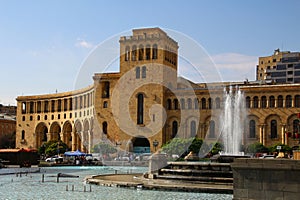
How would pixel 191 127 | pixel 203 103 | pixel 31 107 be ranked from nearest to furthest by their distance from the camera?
pixel 203 103 → pixel 191 127 → pixel 31 107

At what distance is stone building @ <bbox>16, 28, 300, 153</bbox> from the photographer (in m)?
63.3

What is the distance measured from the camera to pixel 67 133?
85812 millimetres

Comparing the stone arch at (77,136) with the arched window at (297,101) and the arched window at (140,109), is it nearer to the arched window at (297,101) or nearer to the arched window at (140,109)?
the arched window at (140,109)

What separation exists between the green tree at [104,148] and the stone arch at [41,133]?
82.4ft

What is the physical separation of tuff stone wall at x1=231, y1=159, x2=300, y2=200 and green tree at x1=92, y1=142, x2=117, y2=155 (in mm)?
48714

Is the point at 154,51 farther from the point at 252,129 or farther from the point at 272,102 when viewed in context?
the point at 272,102

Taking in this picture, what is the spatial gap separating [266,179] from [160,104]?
5325 centimetres

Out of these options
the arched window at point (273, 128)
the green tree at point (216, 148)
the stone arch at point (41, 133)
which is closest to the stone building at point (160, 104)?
the arched window at point (273, 128)

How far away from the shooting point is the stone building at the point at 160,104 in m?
63.3

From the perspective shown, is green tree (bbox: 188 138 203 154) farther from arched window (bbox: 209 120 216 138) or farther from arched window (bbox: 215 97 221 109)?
arched window (bbox: 215 97 221 109)

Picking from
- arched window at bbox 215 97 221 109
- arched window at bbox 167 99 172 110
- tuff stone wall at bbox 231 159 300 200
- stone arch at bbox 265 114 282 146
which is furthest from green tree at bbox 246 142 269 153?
tuff stone wall at bbox 231 159 300 200

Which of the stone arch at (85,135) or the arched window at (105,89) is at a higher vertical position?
the arched window at (105,89)

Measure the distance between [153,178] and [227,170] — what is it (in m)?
4.08

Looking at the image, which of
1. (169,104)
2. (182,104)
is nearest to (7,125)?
(169,104)
